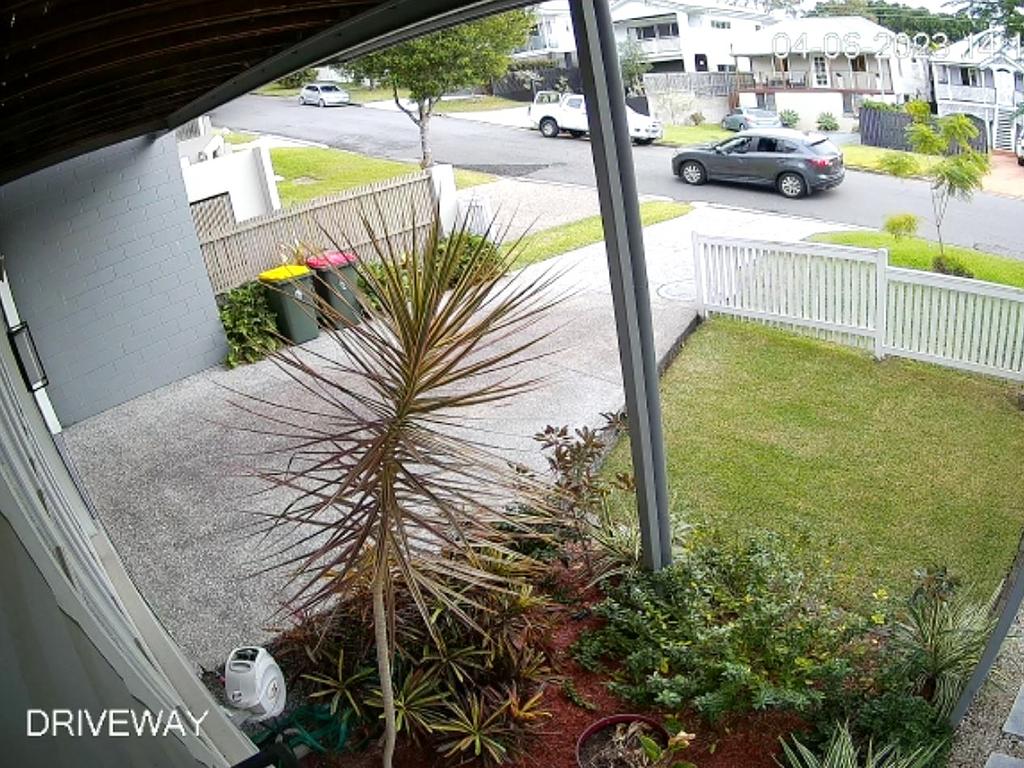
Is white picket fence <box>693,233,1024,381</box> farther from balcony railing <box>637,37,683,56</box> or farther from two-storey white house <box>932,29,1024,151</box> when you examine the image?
balcony railing <box>637,37,683,56</box>

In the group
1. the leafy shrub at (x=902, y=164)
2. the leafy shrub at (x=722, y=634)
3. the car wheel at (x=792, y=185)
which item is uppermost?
the leafy shrub at (x=902, y=164)

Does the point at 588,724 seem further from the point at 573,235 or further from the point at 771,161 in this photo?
the point at 573,235

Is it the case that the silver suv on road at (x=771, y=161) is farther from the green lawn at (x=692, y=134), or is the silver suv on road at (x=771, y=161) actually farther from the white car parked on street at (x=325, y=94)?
the white car parked on street at (x=325, y=94)

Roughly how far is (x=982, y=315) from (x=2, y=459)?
231 inches

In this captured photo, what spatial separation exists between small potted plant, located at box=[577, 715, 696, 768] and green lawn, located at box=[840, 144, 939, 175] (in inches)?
160

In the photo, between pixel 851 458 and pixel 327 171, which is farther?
pixel 327 171

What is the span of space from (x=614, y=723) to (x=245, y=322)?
18.7ft

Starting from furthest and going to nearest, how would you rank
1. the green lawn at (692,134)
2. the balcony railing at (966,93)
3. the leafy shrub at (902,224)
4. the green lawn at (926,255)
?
the green lawn at (692,134), the leafy shrub at (902,224), the green lawn at (926,255), the balcony railing at (966,93)

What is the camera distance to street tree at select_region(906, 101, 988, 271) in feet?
16.4

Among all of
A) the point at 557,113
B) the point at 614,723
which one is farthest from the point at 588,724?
the point at 557,113

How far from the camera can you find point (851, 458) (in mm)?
5730

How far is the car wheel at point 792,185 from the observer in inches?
331

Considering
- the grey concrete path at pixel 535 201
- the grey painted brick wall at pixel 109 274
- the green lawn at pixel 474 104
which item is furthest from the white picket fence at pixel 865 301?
the green lawn at pixel 474 104

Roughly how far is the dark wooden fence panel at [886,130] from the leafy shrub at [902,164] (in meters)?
0.05
